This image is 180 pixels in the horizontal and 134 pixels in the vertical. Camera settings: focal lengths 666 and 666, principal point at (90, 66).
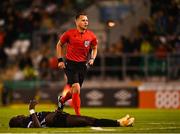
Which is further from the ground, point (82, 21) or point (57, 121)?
point (82, 21)

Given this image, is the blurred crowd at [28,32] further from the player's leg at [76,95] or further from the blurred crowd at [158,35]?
the player's leg at [76,95]

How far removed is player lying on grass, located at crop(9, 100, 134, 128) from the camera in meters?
12.3

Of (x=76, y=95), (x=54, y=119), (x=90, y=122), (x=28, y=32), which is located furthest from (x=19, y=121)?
(x=28, y=32)

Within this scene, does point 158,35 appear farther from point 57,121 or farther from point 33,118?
point 33,118

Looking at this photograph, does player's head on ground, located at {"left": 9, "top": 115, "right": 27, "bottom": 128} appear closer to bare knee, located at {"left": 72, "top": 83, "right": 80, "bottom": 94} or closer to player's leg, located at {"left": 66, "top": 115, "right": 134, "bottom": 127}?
player's leg, located at {"left": 66, "top": 115, "right": 134, "bottom": 127}

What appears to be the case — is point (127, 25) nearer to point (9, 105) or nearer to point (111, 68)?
point (111, 68)

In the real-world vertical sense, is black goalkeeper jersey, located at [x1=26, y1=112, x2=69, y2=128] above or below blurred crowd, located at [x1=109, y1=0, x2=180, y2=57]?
below

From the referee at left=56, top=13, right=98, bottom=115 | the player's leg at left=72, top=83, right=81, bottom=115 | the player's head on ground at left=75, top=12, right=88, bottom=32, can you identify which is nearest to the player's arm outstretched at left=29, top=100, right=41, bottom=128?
the player's leg at left=72, top=83, right=81, bottom=115

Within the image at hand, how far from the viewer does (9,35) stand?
2877 cm

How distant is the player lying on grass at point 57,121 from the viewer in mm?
12281

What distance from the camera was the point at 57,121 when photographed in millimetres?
12367

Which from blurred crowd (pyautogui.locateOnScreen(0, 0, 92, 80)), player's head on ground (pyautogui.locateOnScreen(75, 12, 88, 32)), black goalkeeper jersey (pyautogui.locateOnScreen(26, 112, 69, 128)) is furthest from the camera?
blurred crowd (pyautogui.locateOnScreen(0, 0, 92, 80))

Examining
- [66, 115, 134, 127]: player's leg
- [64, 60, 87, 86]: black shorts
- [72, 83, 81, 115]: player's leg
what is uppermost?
[64, 60, 87, 86]: black shorts

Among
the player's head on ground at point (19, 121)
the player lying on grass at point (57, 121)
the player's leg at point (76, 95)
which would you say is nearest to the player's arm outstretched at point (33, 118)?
the player lying on grass at point (57, 121)
